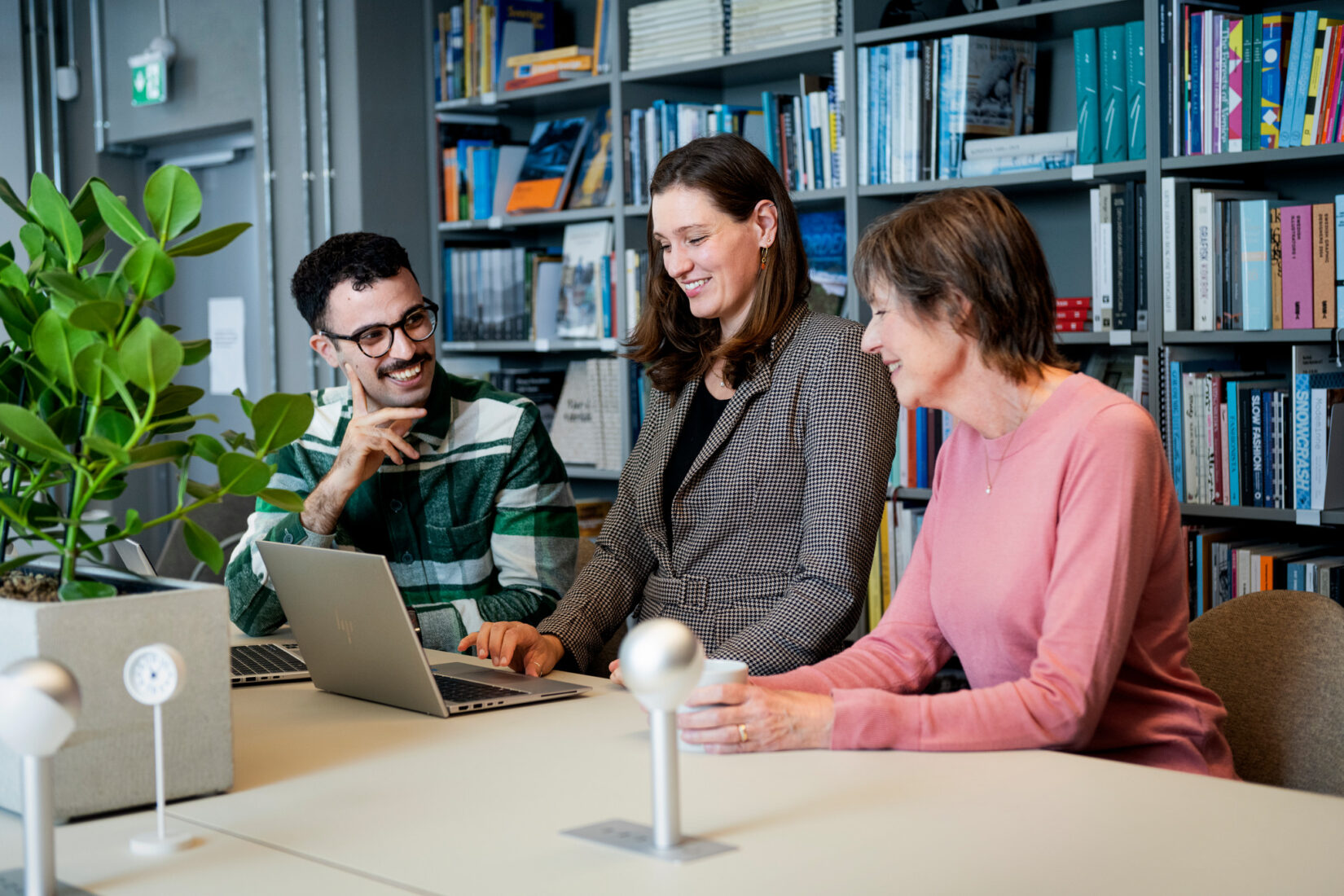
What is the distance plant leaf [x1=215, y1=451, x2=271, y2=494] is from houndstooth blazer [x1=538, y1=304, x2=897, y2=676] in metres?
0.77

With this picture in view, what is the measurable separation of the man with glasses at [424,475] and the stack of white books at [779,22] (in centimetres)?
156

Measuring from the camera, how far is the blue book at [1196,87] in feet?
8.95

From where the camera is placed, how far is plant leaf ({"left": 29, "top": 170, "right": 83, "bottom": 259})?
1.31 meters

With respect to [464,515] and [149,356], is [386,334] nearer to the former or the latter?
[464,515]

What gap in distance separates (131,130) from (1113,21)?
3.45m

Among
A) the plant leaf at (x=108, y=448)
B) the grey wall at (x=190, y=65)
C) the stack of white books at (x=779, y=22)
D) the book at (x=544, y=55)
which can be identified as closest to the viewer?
the plant leaf at (x=108, y=448)

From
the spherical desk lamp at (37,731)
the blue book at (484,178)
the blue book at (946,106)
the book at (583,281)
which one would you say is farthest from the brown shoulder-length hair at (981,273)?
the blue book at (484,178)

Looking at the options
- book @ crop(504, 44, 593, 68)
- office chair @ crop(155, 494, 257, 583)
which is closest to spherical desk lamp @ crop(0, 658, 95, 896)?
office chair @ crop(155, 494, 257, 583)

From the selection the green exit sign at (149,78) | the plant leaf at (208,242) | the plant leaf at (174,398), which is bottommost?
the plant leaf at (174,398)

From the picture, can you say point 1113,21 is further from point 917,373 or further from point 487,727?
point 487,727

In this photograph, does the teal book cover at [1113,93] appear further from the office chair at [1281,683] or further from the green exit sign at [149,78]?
the green exit sign at [149,78]

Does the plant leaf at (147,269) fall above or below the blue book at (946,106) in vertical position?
below

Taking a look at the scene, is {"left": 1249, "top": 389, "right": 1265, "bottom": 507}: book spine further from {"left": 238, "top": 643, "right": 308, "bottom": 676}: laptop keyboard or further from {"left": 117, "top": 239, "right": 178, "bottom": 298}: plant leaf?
{"left": 117, "top": 239, "right": 178, "bottom": 298}: plant leaf

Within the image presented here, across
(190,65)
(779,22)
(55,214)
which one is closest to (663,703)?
(55,214)
